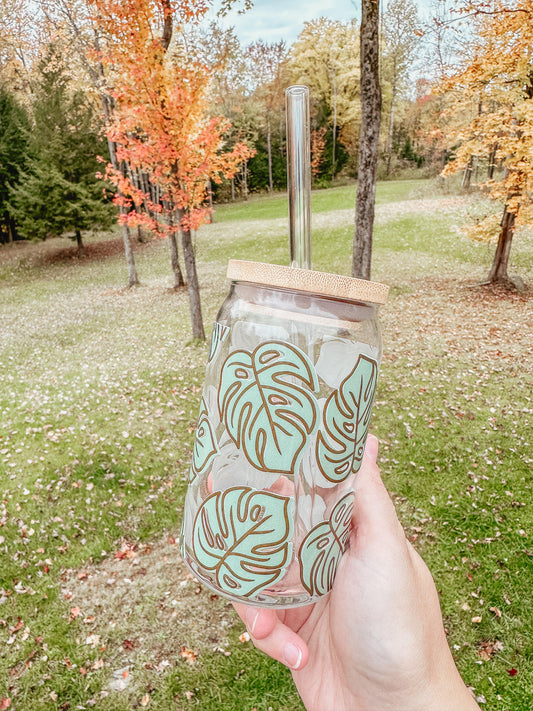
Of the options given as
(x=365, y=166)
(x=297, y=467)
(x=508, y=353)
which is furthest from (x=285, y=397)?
(x=508, y=353)

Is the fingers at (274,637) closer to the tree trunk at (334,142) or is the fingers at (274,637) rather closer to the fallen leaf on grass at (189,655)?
the fallen leaf on grass at (189,655)

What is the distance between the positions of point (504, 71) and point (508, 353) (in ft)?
19.9

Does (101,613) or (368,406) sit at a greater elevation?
(368,406)

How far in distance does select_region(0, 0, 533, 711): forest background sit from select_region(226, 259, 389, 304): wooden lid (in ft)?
11.2

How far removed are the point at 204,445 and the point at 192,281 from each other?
7.97 meters

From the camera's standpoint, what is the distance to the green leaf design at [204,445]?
1.45 metres

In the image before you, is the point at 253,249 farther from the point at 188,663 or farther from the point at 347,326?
the point at 347,326

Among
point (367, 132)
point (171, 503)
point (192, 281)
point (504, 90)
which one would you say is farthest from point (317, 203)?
point (171, 503)

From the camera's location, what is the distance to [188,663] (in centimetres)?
362

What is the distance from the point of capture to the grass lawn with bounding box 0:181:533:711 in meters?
3.55

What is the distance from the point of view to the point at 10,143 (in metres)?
22.5

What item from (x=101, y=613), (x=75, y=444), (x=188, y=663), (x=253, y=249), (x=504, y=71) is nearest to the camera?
(x=188, y=663)

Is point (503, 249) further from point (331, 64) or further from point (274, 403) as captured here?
point (331, 64)

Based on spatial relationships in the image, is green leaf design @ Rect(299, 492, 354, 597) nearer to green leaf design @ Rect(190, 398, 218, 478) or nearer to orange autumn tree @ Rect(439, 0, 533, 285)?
green leaf design @ Rect(190, 398, 218, 478)
